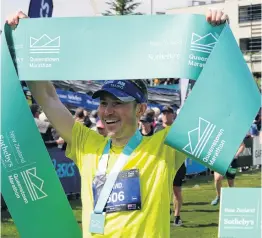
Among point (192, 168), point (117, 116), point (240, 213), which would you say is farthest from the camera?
point (192, 168)

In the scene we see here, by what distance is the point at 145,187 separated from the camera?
365 centimetres

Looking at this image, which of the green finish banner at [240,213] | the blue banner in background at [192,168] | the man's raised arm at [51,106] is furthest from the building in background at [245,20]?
the man's raised arm at [51,106]

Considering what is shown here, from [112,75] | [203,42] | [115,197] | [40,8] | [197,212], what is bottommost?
[197,212]

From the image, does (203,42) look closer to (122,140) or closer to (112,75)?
(112,75)

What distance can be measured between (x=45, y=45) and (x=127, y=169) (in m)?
0.93

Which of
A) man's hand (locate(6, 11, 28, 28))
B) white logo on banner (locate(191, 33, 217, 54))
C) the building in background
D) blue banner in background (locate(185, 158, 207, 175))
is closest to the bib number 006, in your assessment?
white logo on banner (locate(191, 33, 217, 54))

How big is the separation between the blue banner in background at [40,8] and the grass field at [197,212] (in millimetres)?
4304

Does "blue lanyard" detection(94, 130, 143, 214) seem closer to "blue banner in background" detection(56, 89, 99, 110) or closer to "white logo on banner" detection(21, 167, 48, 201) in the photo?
"white logo on banner" detection(21, 167, 48, 201)

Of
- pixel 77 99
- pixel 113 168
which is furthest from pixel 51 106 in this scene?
pixel 77 99

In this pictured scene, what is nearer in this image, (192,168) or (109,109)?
(109,109)

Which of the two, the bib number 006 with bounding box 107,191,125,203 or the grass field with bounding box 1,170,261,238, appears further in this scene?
the grass field with bounding box 1,170,261,238

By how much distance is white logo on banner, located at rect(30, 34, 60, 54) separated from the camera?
12.8ft

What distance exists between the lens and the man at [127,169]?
3.62 meters

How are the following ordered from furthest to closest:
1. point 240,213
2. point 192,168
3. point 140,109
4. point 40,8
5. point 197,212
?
point 192,168, point 197,212, point 240,213, point 40,8, point 140,109
